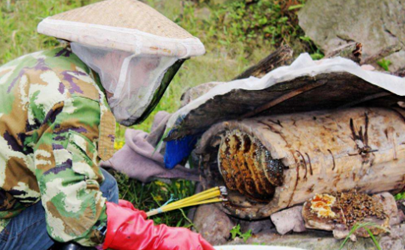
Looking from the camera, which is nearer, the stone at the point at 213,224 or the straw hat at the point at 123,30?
the straw hat at the point at 123,30

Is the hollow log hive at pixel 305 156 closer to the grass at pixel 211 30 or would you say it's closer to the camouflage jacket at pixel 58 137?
the camouflage jacket at pixel 58 137

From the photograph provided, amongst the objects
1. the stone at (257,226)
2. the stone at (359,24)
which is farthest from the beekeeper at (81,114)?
the stone at (359,24)

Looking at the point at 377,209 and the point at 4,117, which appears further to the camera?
the point at 377,209

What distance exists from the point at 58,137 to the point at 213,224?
181 centimetres

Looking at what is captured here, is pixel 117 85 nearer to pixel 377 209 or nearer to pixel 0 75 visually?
pixel 0 75

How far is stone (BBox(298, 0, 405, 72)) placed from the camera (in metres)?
4.98

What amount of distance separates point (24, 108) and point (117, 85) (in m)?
0.44

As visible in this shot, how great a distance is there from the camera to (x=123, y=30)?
2098 millimetres

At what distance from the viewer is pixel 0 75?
2.21 meters

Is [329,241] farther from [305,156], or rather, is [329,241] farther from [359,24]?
[359,24]

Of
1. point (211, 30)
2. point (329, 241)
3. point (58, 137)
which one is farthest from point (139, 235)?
point (211, 30)

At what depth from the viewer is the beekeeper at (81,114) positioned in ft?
6.48

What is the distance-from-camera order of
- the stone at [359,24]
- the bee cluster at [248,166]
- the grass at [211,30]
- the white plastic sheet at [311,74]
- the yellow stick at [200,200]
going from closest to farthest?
the white plastic sheet at [311,74] → the bee cluster at [248,166] → the yellow stick at [200,200] → the stone at [359,24] → the grass at [211,30]

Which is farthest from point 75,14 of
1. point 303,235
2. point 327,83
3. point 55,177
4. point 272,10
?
point 272,10
